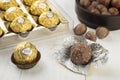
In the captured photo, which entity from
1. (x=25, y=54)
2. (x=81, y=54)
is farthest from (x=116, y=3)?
(x=25, y=54)

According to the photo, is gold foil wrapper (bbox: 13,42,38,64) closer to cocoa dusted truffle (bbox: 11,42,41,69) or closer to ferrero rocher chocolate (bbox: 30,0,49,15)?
cocoa dusted truffle (bbox: 11,42,41,69)

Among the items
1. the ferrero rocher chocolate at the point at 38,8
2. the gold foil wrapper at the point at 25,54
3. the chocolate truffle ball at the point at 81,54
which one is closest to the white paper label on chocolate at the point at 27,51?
the gold foil wrapper at the point at 25,54

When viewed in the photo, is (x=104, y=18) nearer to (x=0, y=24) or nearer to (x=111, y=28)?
(x=111, y=28)

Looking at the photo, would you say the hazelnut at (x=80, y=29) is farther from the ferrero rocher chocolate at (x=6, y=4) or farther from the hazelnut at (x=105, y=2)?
the ferrero rocher chocolate at (x=6, y=4)

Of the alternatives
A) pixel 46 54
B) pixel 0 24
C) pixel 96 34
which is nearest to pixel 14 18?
pixel 0 24

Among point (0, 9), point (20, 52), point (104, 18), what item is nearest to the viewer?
point (20, 52)
